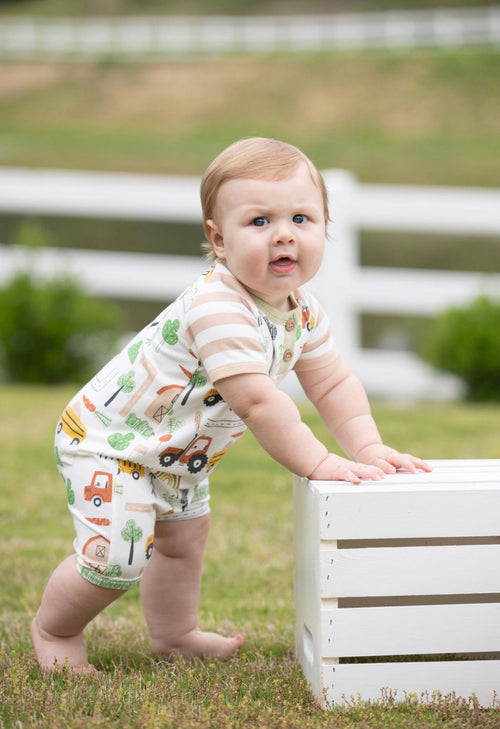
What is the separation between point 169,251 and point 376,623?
1153 centimetres

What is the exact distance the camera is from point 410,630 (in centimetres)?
212

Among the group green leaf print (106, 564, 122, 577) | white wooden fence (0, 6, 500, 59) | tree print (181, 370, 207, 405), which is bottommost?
green leaf print (106, 564, 122, 577)

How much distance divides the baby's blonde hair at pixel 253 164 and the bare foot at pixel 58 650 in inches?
41.6

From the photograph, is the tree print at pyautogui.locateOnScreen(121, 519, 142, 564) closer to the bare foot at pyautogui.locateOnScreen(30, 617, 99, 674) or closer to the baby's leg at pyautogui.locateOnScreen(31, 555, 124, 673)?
the baby's leg at pyautogui.locateOnScreen(31, 555, 124, 673)

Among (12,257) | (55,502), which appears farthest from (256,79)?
(55,502)

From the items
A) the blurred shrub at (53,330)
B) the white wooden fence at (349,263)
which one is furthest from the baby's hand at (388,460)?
the blurred shrub at (53,330)

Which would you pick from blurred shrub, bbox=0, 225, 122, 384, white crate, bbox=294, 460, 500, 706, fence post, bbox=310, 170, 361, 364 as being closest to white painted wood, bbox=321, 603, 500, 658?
white crate, bbox=294, 460, 500, 706

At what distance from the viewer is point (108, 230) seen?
14.9 m

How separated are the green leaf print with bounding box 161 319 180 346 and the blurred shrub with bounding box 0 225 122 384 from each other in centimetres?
479

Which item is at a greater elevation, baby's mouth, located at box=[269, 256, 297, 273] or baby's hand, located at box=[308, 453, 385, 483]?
baby's mouth, located at box=[269, 256, 297, 273]

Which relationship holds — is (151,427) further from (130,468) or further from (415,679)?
(415,679)

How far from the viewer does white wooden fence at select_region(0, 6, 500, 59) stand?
22703mm

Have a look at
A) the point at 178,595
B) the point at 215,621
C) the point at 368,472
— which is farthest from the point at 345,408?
the point at 215,621

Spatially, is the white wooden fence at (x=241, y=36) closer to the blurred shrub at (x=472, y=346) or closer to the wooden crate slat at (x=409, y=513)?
the blurred shrub at (x=472, y=346)
